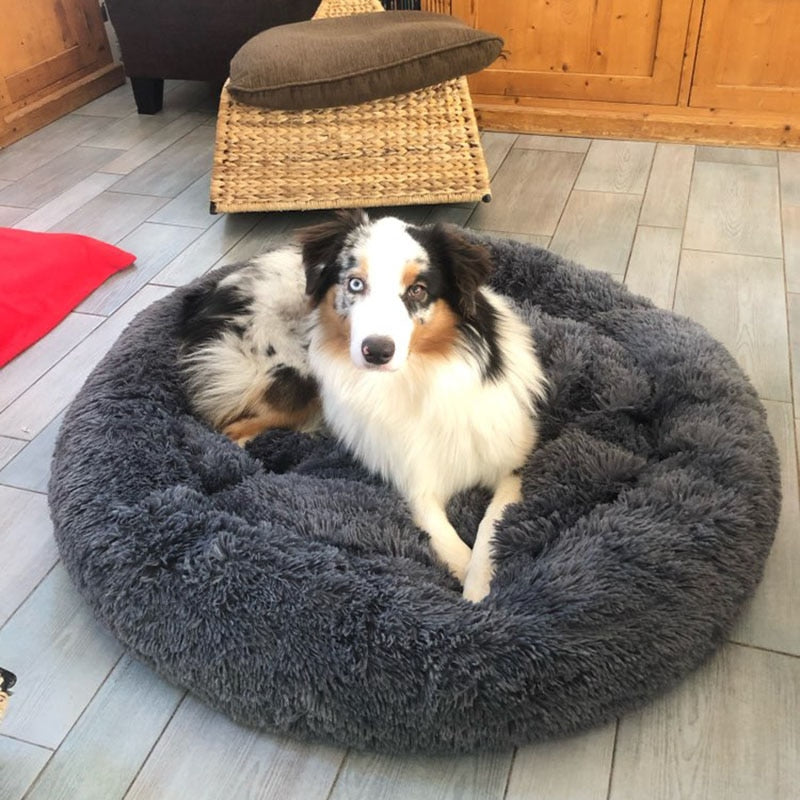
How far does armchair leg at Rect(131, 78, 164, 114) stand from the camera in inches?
167

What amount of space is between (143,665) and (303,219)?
81.3 inches

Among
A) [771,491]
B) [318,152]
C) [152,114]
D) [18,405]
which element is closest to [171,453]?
[18,405]

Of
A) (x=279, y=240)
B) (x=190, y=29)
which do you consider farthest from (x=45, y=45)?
(x=279, y=240)

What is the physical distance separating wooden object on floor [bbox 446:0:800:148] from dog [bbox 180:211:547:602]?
2.18m

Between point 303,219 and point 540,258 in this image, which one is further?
point 303,219

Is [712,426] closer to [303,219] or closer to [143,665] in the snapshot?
[143,665]

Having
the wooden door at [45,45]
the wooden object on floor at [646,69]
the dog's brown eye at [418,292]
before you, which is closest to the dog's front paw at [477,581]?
the dog's brown eye at [418,292]

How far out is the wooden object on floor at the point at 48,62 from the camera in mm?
4105

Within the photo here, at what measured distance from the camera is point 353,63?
9.48ft

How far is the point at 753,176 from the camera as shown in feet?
11.3

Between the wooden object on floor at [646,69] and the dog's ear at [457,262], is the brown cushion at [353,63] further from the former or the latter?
the dog's ear at [457,262]

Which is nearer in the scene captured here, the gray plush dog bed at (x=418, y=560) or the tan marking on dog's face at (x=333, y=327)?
the gray plush dog bed at (x=418, y=560)

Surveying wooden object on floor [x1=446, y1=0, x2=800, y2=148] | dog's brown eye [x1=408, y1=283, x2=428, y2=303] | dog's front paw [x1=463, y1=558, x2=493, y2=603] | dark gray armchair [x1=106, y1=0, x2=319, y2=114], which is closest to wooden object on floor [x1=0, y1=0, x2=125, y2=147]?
dark gray armchair [x1=106, y1=0, x2=319, y2=114]

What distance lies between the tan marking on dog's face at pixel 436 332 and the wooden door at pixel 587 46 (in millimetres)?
2545
